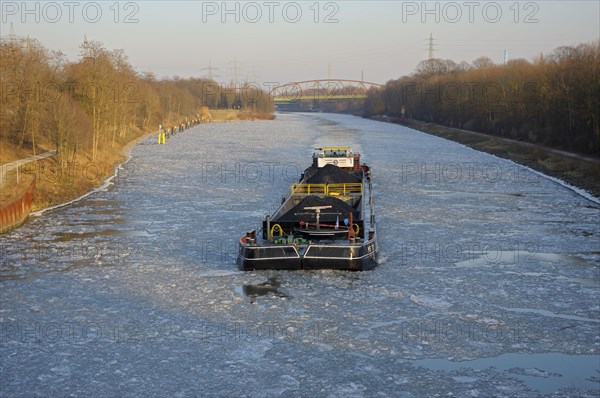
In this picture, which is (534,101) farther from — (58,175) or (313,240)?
(313,240)

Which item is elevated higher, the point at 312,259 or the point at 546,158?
the point at 546,158

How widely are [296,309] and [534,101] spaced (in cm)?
4114

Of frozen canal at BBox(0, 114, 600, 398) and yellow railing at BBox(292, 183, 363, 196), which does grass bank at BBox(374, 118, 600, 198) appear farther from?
yellow railing at BBox(292, 183, 363, 196)

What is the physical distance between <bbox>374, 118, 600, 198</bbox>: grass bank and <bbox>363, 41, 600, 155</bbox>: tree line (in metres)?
1.30

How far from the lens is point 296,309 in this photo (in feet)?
38.6

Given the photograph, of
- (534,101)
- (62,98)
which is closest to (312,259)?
(62,98)

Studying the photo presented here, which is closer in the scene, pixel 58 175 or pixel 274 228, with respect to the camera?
pixel 274 228

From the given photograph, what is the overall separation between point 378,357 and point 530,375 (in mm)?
2110

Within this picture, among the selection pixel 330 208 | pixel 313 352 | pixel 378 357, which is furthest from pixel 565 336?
pixel 330 208

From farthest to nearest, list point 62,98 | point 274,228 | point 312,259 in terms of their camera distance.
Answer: point 62,98
point 274,228
point 312,259

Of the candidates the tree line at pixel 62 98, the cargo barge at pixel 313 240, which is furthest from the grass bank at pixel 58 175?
the cargo barge at pixel 313 240

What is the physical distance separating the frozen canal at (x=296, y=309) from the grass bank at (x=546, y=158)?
8495 mm

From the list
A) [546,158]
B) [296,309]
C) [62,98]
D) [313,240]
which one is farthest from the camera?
[546,158]

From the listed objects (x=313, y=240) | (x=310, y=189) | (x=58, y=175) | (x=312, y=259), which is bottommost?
(x=312, y=259)
